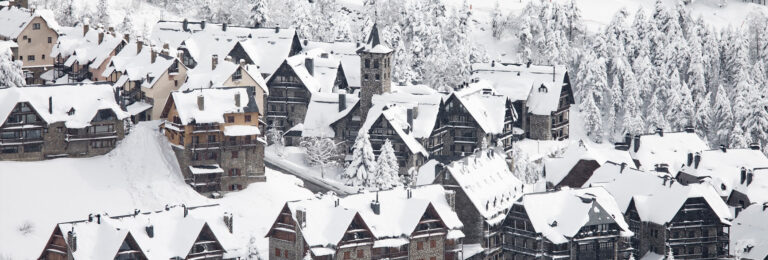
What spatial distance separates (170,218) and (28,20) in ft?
180

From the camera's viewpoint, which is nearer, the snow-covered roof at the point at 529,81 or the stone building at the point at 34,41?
the stone building at the point at 34,41

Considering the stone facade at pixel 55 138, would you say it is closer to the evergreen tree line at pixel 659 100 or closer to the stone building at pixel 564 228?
the stone building at pixel 564 228

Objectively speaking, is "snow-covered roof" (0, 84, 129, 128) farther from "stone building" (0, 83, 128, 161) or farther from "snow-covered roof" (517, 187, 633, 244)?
"snow-covered roof" (517, 187, 633, 244)

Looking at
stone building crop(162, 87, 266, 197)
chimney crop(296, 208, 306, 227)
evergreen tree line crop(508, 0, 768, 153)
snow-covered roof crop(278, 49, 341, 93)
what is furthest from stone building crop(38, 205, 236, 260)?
evergreen tree line crop(508, 0, 768, 153)

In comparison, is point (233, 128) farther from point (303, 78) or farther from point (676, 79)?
point (676, 79)

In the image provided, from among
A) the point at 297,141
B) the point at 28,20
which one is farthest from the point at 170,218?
the point at 28,20

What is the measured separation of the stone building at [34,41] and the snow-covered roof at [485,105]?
133 ft

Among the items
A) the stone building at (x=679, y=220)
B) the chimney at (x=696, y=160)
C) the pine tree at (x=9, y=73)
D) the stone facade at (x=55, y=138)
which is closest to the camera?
the stone building at (x=679, y=220)

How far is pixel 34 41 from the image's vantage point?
178m

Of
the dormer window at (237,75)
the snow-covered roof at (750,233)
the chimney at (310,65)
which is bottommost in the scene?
the snow-covered roof at (750,233)

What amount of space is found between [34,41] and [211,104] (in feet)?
110

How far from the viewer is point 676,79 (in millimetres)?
194250

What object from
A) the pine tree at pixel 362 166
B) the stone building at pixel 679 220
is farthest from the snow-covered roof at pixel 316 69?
the stone building at pixel 679 220

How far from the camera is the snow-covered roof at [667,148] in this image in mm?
173875
